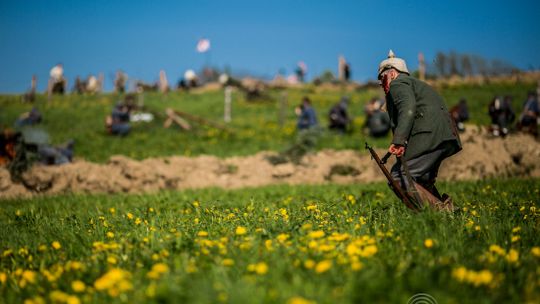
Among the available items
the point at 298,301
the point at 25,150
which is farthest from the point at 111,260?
the point at 25,150

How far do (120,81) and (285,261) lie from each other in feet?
165

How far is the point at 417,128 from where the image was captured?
4965 millimetres

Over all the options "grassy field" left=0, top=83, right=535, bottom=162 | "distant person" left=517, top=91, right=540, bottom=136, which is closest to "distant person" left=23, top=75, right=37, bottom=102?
"grassy field" left=0, top=83, right=535, bottom=162

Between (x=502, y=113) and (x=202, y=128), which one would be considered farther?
Answer: (x=202, y=128)

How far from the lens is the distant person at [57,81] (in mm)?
41022

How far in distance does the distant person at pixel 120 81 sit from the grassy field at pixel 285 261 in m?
47.2

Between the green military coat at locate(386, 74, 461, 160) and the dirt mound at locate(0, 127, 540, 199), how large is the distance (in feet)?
23.7

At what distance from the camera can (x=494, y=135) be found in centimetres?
1420

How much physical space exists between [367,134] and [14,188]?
13.9 metres

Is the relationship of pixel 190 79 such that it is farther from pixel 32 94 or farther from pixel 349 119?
pixel 349 119

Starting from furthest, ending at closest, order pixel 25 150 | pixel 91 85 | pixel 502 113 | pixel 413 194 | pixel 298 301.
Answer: pixel 91 85
pixel 502 113
pixel 25 150
pixel 413 194
pixel 298 301

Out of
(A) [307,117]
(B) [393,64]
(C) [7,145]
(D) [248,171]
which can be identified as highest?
(A) [307,117]

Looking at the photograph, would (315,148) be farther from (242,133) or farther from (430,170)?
(430,170)

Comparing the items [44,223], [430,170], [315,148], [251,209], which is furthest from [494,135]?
[44,223]
